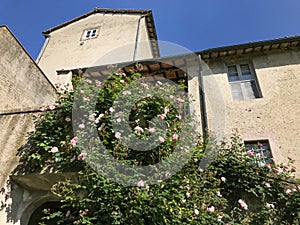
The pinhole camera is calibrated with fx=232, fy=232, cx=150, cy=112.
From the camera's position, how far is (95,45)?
13492 mm

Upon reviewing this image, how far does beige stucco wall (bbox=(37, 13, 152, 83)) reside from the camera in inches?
500

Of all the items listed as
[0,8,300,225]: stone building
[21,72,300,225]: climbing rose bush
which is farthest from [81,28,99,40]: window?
[21,72,300,225]: climbing rose bush

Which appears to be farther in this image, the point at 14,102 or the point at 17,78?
the point at 17,78

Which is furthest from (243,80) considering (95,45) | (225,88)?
(95,45)

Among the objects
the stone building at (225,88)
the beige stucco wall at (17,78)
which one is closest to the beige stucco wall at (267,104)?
the stone building at (225,88)

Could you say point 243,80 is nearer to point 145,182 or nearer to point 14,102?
point 145,182

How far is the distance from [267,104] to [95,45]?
10036 mm

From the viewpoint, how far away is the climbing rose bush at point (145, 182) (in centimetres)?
285

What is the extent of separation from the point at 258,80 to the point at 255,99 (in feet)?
2.49

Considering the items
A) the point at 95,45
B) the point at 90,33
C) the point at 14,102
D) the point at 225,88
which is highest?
the point at 90,33

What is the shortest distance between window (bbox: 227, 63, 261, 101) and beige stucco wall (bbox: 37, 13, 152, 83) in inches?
218

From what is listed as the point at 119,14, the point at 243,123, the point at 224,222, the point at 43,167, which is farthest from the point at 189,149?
the point at 119,14

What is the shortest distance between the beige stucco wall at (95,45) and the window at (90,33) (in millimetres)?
270

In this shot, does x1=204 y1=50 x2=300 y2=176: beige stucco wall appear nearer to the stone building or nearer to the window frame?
the stone building
